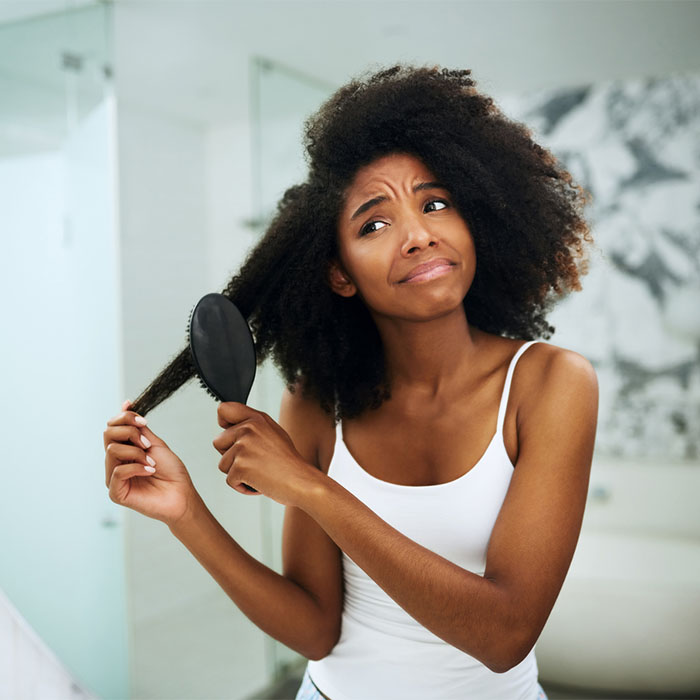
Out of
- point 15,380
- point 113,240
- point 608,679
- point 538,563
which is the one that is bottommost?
point 608,679

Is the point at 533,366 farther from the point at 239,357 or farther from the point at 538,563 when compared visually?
the point at 239,357

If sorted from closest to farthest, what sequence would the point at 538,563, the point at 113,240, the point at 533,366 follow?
1. the point at 538,563
2. the point at 533,366
3. the point at 113,240

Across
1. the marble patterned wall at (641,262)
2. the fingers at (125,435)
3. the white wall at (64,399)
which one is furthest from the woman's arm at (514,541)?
the marble patterned wall at (641,262)

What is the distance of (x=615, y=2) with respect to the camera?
7.15ft

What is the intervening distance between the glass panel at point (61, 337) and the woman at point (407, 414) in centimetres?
80

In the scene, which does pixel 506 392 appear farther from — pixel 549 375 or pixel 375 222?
pixel 375 222

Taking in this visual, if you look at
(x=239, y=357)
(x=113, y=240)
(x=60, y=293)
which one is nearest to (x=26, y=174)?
(x=60, y=293)

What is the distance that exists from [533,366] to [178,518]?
50 centimetres

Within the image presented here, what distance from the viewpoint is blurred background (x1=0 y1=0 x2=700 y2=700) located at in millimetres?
1712

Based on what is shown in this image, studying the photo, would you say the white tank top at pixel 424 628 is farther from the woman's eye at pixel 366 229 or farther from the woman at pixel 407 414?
the woman's eye at pixel 366 229

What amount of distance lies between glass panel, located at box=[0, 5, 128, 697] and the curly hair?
788mm

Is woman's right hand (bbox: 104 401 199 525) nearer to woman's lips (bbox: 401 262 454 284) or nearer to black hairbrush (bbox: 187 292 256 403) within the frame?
black hairbrush (bbox: 187 292 256 403)

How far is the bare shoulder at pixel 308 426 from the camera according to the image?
111 centimetres

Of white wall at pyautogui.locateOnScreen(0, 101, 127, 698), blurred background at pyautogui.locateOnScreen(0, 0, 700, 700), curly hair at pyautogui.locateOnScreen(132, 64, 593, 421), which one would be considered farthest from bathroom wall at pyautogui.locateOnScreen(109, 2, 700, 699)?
curly hair at pyautogui.locateOnScreen(132, 64, 593, 421)
